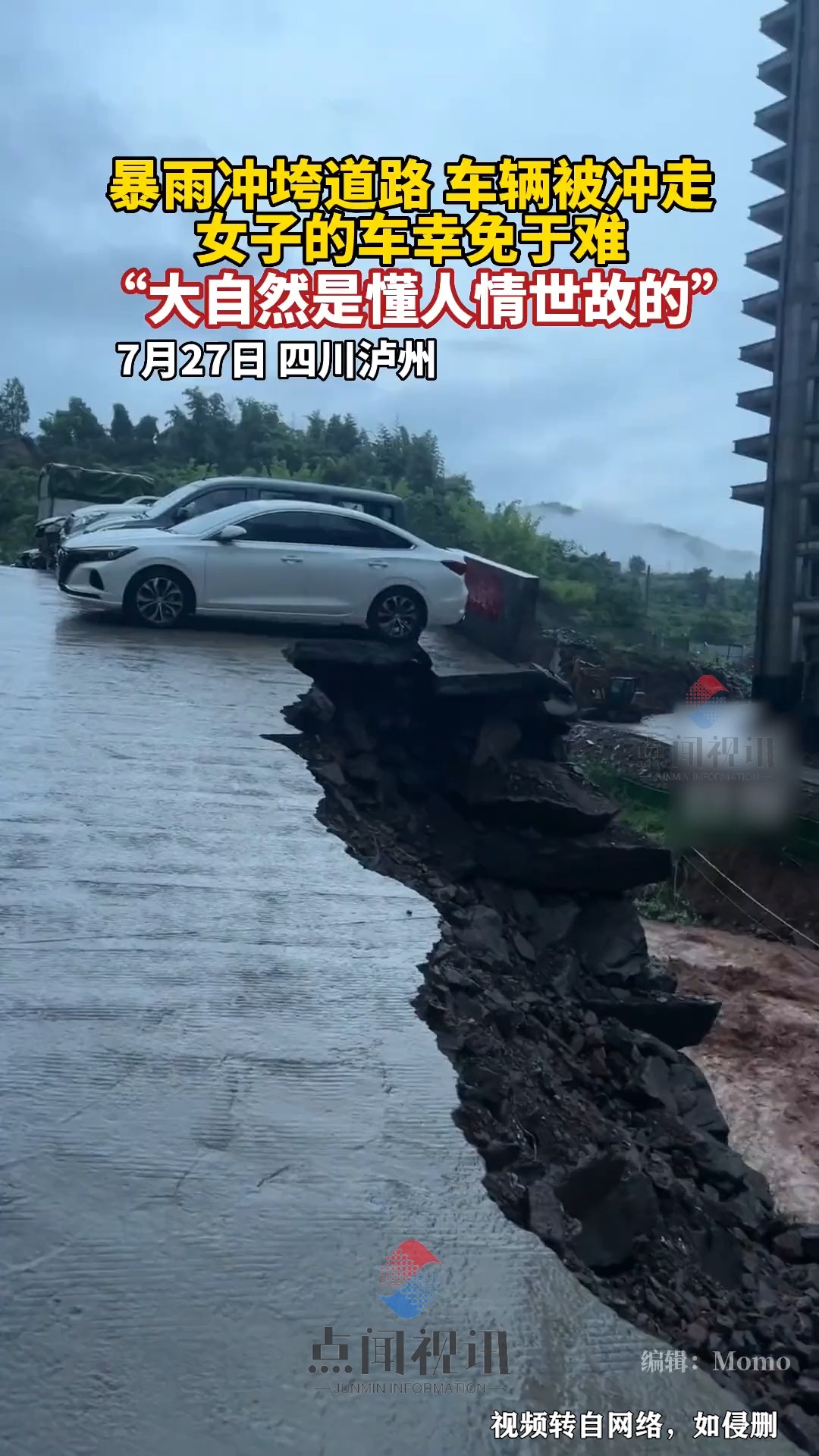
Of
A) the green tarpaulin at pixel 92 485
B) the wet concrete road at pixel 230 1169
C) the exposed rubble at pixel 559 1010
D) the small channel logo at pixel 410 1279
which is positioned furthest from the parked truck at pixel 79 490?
the small channel logo at pixel 410 1279

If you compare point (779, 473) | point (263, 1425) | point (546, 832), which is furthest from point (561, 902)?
point (779, 473)

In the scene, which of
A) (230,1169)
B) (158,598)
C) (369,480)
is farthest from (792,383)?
(230,1169)

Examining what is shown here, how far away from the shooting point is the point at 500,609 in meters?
13.0

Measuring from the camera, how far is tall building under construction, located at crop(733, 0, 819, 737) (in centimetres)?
2509

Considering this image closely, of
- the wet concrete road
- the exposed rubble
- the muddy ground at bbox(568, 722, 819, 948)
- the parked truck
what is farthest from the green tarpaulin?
the wet concrete road

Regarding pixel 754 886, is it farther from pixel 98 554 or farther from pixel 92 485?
pixel 98 554

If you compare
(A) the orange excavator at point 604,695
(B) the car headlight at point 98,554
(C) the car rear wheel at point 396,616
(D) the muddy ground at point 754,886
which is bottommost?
(D) the muddy ground at point 754,886

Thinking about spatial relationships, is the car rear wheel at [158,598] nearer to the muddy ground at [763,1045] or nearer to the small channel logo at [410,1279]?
the muddy ground at [763,1045]

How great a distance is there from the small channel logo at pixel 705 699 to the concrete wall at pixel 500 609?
46.4 ft

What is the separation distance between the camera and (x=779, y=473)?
2544cm

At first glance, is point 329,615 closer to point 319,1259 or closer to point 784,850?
point 319,1259

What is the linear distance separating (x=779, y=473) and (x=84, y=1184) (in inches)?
955

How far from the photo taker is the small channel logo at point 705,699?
92.1ft

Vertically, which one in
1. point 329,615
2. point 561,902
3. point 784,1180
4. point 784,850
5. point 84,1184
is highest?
point 329,615
